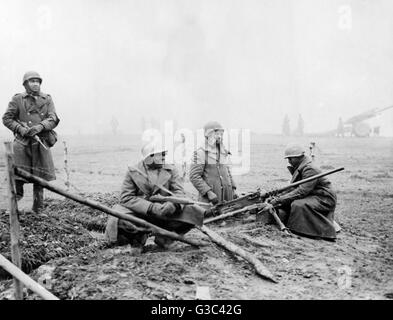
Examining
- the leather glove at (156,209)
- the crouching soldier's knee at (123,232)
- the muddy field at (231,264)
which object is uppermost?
the leather glove at (156,209)

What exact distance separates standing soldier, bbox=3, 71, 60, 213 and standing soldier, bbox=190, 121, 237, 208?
2430 millimetres

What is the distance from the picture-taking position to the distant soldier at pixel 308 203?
6.27 metres

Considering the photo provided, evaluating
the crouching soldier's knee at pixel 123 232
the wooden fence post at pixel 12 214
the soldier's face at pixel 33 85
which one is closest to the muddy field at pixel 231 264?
the crouching soldier's knee at pixel 123 232

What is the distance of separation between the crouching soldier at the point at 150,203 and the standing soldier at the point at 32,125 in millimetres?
2070

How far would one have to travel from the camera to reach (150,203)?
185 inches

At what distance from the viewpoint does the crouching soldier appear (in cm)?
475

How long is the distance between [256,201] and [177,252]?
2.07 m

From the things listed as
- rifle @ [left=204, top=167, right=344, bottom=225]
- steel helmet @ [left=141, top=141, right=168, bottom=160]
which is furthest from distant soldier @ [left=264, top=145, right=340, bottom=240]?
steel helmet @ [left=141, top=141, right=168, bottom=160]

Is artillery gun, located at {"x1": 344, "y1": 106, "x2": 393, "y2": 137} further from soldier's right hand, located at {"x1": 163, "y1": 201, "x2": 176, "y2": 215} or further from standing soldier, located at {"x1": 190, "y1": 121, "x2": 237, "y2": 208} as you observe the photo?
soldier's right hand, located at {"x1": 163, "y1": 201, "x2": 176, "y2": 215}

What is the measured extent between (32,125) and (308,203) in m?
4.54

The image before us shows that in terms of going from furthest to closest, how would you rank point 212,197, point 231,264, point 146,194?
point 212,197
point 146,194
point 231,264

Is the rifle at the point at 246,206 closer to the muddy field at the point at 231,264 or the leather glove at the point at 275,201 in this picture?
the leather glove at the point at 275,201

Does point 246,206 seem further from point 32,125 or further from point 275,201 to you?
point 32,125

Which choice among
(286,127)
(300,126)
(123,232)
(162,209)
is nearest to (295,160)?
(162,209)
